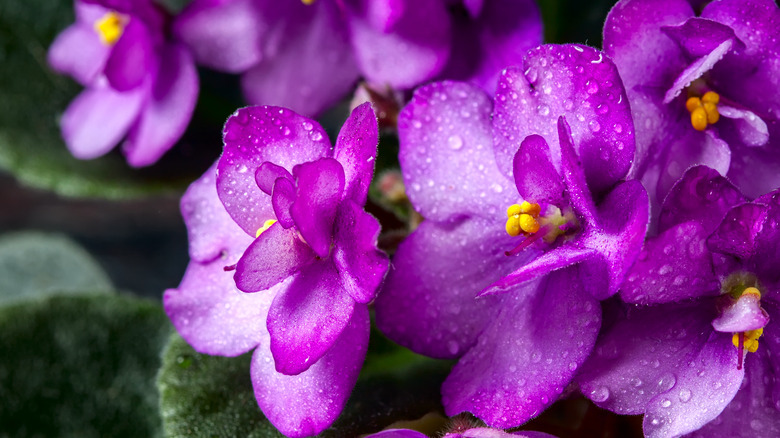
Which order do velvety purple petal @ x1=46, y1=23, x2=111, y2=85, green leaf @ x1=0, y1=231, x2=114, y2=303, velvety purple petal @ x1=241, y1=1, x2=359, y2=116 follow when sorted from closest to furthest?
velvety purple petal @ x1=241, y1=1, x2=359, y2=116
velvety purple petal @ x1=46, y1=23, x2=111, y2=85
green leaf @ x1=0, y1=231, x2=114, y2=303

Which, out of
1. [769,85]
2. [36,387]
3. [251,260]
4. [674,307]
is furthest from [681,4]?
[36,387]

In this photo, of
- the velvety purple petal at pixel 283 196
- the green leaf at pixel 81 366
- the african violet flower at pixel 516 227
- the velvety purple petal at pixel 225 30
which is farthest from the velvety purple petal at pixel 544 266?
the green leaf at pixel 81 366

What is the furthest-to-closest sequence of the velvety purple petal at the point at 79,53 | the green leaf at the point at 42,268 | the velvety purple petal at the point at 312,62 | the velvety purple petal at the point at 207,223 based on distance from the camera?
the green leaf at the point at 42,268, the velvety purple petal at the point at 79,53, the velvety purple petal at the point at 312,62, the velvety purple petal at the point at 207,223

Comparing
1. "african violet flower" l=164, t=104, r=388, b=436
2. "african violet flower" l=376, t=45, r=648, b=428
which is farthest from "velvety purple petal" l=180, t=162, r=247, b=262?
"african violet flower" l=376, t=45, r=648, b=428

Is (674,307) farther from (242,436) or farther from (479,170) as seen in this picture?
(242,436)

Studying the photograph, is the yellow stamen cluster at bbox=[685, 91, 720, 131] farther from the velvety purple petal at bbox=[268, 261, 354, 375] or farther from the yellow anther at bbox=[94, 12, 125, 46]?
the yellow anther at bbox=[94, 12, 125, 46]

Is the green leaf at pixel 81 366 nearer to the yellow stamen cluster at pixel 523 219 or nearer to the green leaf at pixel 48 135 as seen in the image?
the green leaf at pixel 48 135
